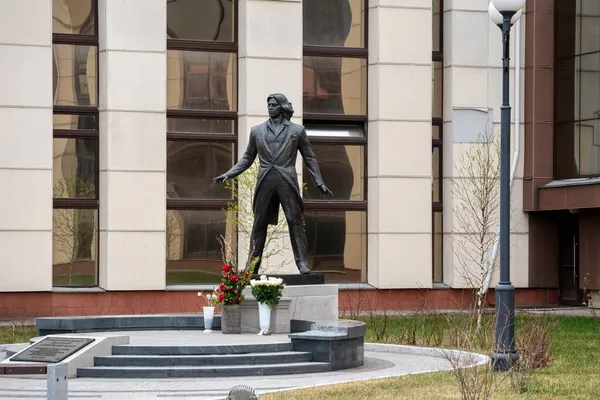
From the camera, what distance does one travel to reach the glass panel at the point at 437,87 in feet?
132

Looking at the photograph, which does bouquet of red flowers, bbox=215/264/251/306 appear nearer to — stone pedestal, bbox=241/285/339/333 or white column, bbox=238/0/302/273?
stone pedestal, bbox=241/285/339/333

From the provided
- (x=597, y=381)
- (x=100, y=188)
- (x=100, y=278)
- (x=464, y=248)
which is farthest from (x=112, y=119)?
(x=597, y=381)

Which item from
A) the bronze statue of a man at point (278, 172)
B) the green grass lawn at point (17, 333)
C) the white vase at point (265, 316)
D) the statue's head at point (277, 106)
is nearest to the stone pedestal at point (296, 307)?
the white vase at point (265, 316)

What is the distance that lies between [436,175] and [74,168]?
10615mm

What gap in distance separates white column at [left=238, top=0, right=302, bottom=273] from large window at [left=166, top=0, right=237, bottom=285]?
60 centimetres

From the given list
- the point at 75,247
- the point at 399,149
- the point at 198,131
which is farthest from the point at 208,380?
the point at 399,149

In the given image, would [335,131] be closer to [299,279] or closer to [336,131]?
[336,131]

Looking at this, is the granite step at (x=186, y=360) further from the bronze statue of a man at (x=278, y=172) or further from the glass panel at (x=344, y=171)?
the glass panel at (x=344, y=171)

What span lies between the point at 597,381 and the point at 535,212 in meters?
21.7

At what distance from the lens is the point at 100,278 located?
36.9 meters

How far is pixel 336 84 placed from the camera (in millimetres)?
39375

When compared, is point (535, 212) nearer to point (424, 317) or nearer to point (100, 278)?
point (424, 317)

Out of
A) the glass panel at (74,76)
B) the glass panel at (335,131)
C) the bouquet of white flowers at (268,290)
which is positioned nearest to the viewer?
the bouquet of white flowers at (268,290)

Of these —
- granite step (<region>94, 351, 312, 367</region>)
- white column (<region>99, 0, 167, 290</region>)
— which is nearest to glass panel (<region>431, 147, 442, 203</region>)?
white column (<region>99, 0, 167, 290</region>)
